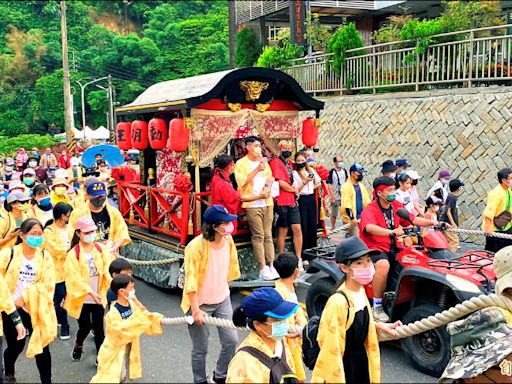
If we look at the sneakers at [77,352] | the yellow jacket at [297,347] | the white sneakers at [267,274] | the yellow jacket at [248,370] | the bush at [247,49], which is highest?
the bush at [247,49]

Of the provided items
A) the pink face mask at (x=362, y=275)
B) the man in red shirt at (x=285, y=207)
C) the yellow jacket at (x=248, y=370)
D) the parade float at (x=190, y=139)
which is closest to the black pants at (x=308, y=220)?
the man in red shirt at (x=285, y=207)

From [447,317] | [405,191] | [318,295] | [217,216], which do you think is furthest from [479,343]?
[405,191]

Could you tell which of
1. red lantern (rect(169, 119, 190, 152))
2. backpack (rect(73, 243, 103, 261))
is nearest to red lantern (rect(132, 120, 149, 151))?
red lantern (rect(169, 119, 190, 152))

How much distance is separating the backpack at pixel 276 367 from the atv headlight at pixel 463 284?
2.14 m

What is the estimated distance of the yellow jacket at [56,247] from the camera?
6152 millimetres

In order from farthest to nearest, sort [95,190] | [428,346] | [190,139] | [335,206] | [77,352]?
[335,206]
[190,139]
[95,190]
[77,352]
[428,346]

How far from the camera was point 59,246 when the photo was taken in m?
6.19

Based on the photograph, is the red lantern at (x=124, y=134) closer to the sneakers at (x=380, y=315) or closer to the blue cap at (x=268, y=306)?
the sneakers at (x=380, y=315)

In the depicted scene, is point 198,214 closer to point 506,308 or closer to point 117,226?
point 117,226

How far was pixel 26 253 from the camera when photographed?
16.5ft

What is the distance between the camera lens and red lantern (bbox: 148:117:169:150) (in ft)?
28.2

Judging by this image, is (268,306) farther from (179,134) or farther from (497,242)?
(497,242)

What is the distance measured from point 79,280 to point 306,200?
4.45m

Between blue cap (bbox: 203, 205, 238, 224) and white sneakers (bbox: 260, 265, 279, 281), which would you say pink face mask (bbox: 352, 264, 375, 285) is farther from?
white sneakers (bbox: 260, 265, 279, 281)
